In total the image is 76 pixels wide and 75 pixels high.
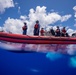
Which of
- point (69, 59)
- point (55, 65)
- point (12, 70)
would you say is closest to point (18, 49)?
point (12, 70)

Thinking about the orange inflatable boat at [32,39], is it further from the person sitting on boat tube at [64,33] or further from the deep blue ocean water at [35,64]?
the person sitting on boat tube at [64,33]

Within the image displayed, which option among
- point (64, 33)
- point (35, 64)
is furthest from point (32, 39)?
point (64, 33)

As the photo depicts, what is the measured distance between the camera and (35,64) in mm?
6082

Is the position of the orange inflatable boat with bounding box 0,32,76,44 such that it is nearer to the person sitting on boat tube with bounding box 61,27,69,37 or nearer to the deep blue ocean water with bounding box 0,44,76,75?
the deep blue ocean water with bounding box 0,44,76,75

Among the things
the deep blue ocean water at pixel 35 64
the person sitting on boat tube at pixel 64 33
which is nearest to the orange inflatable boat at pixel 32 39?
the deep blue ocean water at pixel 35 64

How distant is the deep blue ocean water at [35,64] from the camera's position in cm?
590

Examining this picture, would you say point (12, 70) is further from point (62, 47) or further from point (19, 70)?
point (62, 47)

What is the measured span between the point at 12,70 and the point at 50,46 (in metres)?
1.40

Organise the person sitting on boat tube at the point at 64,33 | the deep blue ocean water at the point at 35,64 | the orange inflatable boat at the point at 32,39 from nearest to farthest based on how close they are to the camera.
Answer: the orange inflatable boat at the point at 32,39 < the deep blue ocean water at the point at 35,64 < the person sitting on boat tube at the point at 64,33

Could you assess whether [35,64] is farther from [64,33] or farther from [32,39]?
[64,33]

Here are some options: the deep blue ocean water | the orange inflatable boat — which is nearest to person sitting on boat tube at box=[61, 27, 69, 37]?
the orange inflatable boat

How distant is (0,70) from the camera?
230 inches

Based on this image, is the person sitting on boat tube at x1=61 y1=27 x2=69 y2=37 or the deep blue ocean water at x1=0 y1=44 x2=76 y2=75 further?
the person sitting on boat tube at x1=61 y1=27 x2=69 y2=37

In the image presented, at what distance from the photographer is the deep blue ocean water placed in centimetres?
590
